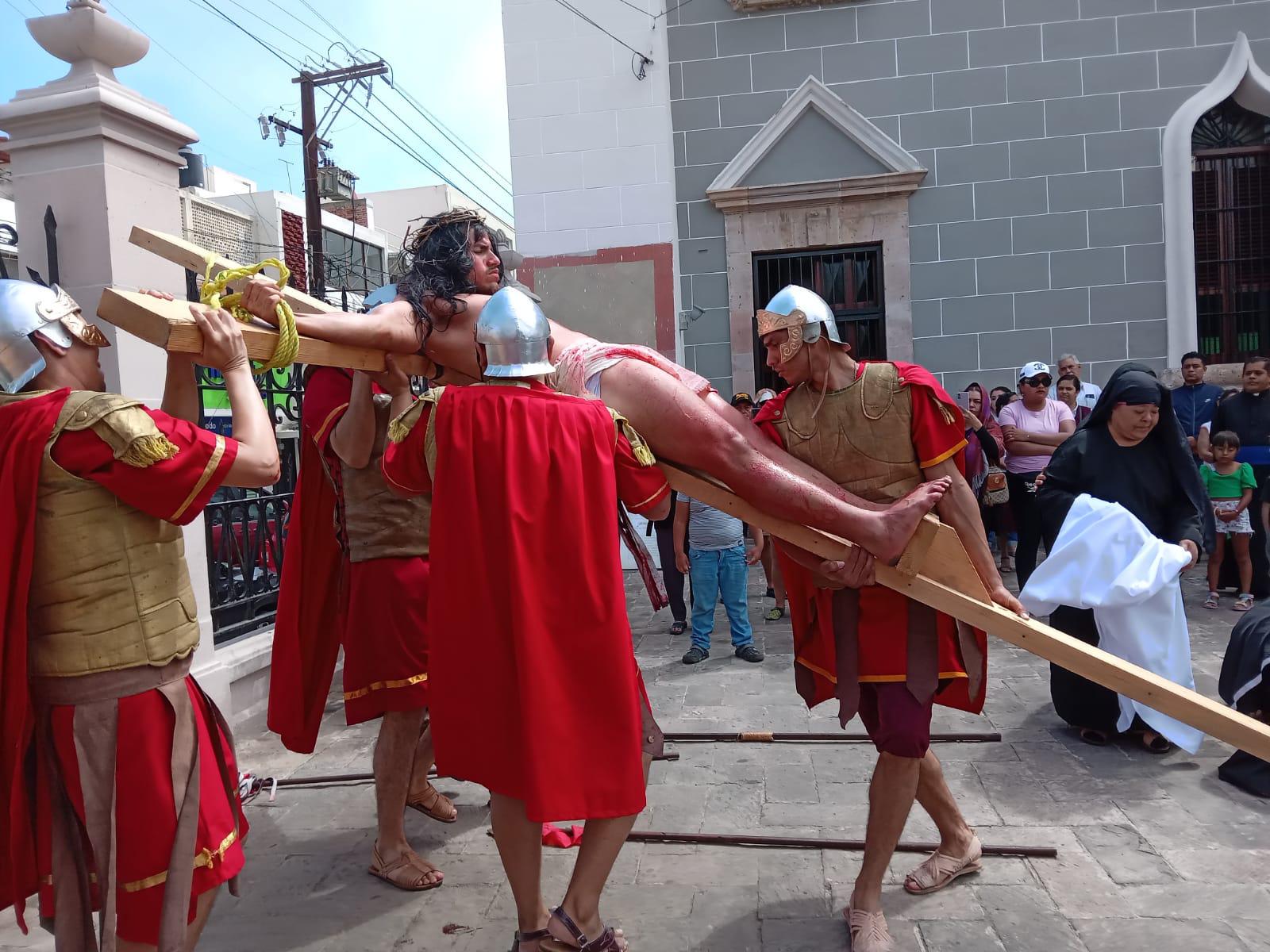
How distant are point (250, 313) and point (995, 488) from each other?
19.1 ft

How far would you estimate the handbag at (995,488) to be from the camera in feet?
21.9

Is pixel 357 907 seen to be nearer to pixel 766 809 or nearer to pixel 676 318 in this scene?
pixel 766 809

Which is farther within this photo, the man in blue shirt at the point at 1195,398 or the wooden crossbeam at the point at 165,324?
the man in blue shirt at the point at 1195,398

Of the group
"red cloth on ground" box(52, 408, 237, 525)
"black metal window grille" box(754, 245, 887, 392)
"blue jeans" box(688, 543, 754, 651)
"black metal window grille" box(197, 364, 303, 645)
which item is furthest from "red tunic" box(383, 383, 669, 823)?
"black metal window grille" box(754, 245, 887, 392)

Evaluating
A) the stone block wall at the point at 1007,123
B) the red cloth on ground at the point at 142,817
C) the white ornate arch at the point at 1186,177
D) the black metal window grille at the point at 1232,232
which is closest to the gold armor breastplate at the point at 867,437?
the red cloth on ground at the point at 142,817

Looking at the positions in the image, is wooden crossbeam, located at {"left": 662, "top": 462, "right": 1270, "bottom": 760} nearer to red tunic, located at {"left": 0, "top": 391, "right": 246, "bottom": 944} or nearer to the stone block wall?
red tunic, located at {"left": 0, "top": 391, "right": 246, "bottom": 944}

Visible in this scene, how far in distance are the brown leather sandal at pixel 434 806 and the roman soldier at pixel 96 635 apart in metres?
1.48

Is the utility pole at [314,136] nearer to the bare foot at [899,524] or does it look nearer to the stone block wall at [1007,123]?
the stone block wall at [1007,123]

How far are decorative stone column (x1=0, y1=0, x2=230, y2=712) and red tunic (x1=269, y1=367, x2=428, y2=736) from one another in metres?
1.19

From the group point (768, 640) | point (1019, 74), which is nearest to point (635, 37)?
point (1019, 74)

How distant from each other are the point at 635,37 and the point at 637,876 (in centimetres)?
782

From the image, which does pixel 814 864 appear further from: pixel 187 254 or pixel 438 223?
pixel 187 254

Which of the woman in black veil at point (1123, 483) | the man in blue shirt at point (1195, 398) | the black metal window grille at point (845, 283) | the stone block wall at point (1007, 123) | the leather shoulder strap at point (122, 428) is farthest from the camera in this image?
the black metal window grille at point (845, 283)

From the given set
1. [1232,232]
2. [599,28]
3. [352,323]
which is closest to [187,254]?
[352,323]
